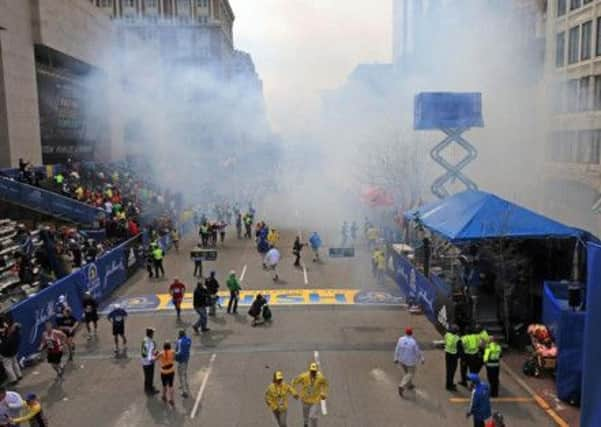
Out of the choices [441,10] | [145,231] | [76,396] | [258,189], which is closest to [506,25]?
[441,10]

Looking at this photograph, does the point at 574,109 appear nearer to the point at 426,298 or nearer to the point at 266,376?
the point at 426,298

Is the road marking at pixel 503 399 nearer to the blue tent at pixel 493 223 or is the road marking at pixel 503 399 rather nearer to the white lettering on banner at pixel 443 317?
the white lettering on banner at pixel 443 317

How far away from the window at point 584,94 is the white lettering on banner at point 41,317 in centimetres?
2694

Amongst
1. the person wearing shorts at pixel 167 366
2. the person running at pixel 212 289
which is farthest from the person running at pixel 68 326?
the person running at pixel 212 289

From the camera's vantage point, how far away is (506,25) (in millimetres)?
38781

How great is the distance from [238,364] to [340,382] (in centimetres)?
219

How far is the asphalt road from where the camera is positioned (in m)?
10.2

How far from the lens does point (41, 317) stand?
44.5ft

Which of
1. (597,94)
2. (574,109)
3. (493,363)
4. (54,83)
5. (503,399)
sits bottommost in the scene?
(503,399)

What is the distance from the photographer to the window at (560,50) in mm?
33969

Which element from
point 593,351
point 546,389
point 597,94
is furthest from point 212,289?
A: point 597,94

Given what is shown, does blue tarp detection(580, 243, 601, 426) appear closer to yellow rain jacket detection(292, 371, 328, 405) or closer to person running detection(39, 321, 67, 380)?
yellow rain jacket detection(292, 371, 328, 405)

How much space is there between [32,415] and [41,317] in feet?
16.3

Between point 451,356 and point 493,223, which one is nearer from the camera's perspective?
point 451,356
